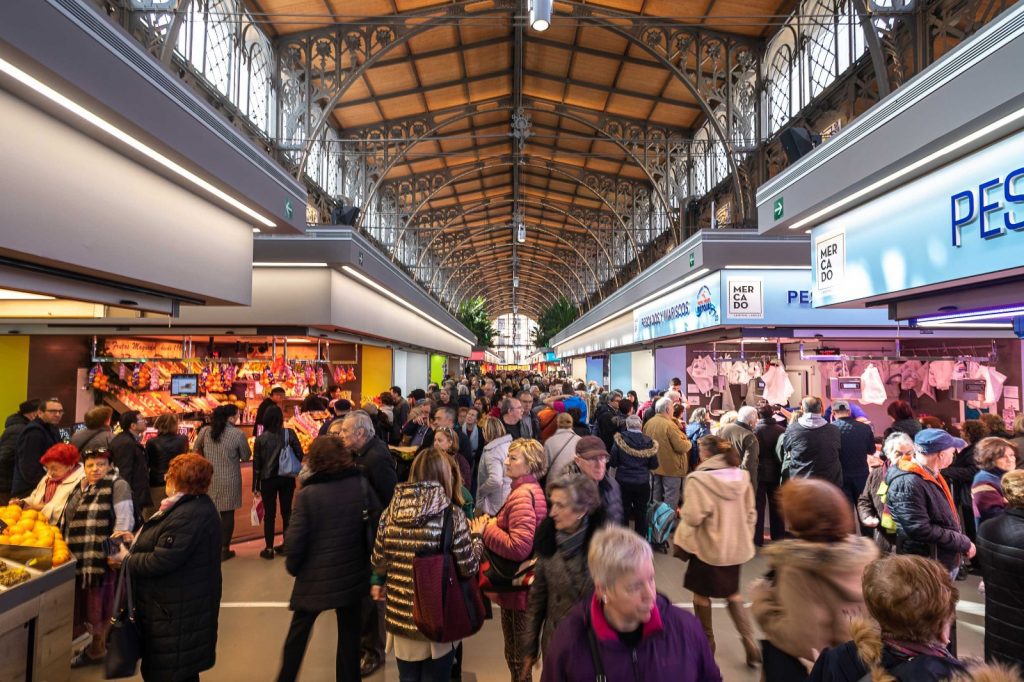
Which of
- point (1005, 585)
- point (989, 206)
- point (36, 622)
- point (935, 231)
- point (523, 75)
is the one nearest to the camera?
point (1005, 585)

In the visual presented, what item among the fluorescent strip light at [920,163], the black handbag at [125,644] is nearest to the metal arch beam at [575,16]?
the fluorescent strip light at [920,163]

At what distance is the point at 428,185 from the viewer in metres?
22.9

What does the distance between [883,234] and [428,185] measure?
2007 cm

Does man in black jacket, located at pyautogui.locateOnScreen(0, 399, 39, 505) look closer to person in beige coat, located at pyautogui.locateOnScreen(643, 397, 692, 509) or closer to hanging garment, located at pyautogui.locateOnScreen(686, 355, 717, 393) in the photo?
person in beige coat, located at pyautogui.locateOnScreen(643, 397, 692, 509)

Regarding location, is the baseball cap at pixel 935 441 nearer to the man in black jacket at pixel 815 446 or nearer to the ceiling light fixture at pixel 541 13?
the man in black jacket at pixel 815 446

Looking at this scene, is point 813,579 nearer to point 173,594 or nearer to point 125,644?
point 173,594

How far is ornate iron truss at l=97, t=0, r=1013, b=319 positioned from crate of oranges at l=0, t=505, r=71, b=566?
4.38 meters

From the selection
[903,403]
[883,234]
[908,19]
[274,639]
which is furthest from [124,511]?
[908,19]

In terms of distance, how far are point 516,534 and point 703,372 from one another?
28.2ft

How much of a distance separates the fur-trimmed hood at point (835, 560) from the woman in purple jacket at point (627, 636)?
743 millimetres

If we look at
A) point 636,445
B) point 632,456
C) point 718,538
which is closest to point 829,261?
point 636,445

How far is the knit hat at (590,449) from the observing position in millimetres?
3838

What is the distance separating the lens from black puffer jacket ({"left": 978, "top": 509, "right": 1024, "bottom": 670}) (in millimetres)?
2570

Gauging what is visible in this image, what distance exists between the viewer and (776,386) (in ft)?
29.3
